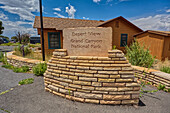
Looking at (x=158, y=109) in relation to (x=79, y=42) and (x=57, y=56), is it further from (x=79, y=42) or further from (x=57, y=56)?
(x=57, y=56)

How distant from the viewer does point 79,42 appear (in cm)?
291

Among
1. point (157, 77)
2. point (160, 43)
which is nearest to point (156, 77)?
point (157, 77)

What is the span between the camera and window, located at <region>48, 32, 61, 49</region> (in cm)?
984

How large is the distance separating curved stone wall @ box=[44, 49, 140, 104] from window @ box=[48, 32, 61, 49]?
7739mm

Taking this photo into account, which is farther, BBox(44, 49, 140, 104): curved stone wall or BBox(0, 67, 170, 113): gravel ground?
BBox(44, 49, 140, 104): curved stone wall

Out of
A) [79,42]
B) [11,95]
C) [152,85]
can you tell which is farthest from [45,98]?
[152,85]

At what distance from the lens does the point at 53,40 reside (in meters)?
9.93

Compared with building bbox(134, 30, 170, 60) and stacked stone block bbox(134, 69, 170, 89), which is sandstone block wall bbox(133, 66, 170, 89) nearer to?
stacked stone block bbox(134, 69, 170, 89)

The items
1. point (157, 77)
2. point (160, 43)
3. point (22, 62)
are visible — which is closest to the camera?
point (157, 77)

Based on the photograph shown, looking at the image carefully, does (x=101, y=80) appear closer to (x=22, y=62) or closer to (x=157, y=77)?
(x=157, y=77)

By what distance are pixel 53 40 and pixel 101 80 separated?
28.4 feet

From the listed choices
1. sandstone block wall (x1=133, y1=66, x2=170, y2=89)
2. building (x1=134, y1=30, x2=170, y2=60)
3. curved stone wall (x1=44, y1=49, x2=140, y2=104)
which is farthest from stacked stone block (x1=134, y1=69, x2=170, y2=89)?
building (x1=134, y1=30, x2=170, y2=60)

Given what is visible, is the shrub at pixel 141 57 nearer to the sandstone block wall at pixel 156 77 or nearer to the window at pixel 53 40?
the sandstone block wall at pixel 156 77

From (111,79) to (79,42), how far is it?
1413 millimetres
